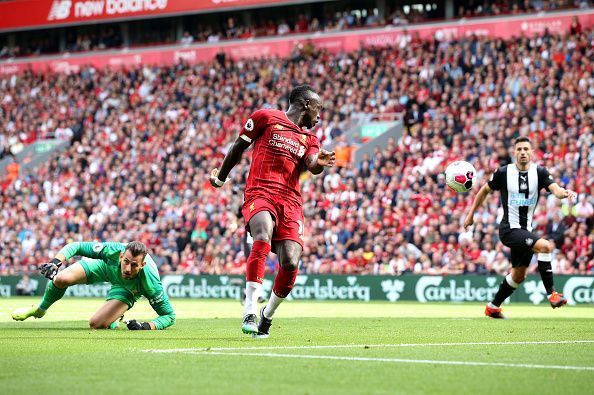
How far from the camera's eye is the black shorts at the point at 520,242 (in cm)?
1543

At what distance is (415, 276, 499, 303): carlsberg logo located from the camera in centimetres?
2564

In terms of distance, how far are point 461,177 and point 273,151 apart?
14.6 ft

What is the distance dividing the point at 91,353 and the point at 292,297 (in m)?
20.2

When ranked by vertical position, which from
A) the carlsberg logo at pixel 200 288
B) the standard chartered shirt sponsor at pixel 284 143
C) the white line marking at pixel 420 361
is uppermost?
the standard chartered shirt sponsor at pixel 284 143

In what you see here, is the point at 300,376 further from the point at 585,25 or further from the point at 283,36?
the point at 283,36

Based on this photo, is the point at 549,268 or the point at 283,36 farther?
the point at 283,36

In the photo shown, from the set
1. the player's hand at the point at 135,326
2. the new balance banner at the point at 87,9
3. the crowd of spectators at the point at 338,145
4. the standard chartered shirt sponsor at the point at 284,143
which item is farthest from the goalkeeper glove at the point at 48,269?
the new balance banner at the point at 87,9

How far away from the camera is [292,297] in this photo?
1151 inches

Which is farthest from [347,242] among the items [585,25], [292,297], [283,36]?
[283,36]

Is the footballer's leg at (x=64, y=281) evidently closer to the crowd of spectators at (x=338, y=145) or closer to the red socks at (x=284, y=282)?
the red socks at (x=284, y=282)

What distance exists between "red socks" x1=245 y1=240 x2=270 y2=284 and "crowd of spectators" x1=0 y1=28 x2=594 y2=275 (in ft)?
38.6

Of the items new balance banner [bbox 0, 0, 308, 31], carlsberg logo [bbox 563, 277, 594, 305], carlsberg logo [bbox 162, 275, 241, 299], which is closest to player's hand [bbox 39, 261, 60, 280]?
carlsberg logo [bbox 563, 277, 594, 305]

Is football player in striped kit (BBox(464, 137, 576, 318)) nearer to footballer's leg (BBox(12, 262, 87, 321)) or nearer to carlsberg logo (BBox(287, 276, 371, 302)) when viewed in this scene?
footballer's leg (BBox(12, 262, 87, 321))

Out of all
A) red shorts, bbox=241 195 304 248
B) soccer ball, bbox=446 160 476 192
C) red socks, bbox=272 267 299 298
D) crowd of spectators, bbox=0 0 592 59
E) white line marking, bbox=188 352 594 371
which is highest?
crowd of spectators, bbox=0 0 592 59
